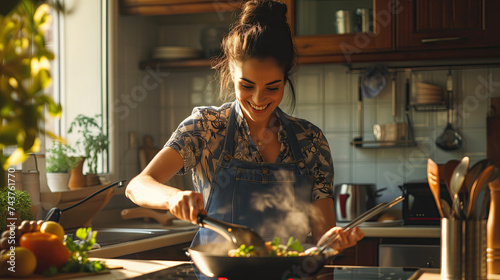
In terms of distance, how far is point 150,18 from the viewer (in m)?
3.29

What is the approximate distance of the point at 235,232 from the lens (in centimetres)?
98

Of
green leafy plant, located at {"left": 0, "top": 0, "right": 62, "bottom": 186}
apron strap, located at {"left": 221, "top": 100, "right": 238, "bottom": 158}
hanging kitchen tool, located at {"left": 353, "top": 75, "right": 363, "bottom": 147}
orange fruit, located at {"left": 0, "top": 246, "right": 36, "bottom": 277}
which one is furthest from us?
hanging kitchen tool, located at {"left": 353, "top": 75, "right": 363, "bottom": 147}

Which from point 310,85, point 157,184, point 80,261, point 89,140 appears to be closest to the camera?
point 80,261

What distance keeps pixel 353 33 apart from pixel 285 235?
1579 mm

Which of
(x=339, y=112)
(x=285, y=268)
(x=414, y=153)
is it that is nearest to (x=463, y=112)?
(x=414, y=153)

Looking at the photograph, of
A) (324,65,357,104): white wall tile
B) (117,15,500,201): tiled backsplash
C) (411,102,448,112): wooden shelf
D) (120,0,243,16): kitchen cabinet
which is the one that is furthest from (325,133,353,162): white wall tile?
(120,0,243,16): kitchen cabinet

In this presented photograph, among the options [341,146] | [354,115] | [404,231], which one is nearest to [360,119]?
[354,115]

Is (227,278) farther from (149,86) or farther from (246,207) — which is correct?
(149,86)

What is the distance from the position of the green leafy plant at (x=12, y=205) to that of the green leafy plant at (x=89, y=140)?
97 cm

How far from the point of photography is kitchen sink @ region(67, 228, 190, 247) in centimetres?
220

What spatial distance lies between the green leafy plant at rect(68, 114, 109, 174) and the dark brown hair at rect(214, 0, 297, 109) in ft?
4.45

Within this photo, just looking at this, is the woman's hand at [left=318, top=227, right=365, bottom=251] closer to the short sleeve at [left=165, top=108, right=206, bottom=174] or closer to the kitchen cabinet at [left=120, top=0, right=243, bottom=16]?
the short sleeve at [left=165, top=108, right=206, bottom=174]

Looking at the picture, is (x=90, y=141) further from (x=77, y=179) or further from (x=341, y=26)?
(x=341, y=26)

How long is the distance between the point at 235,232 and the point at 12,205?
0.90 metres
